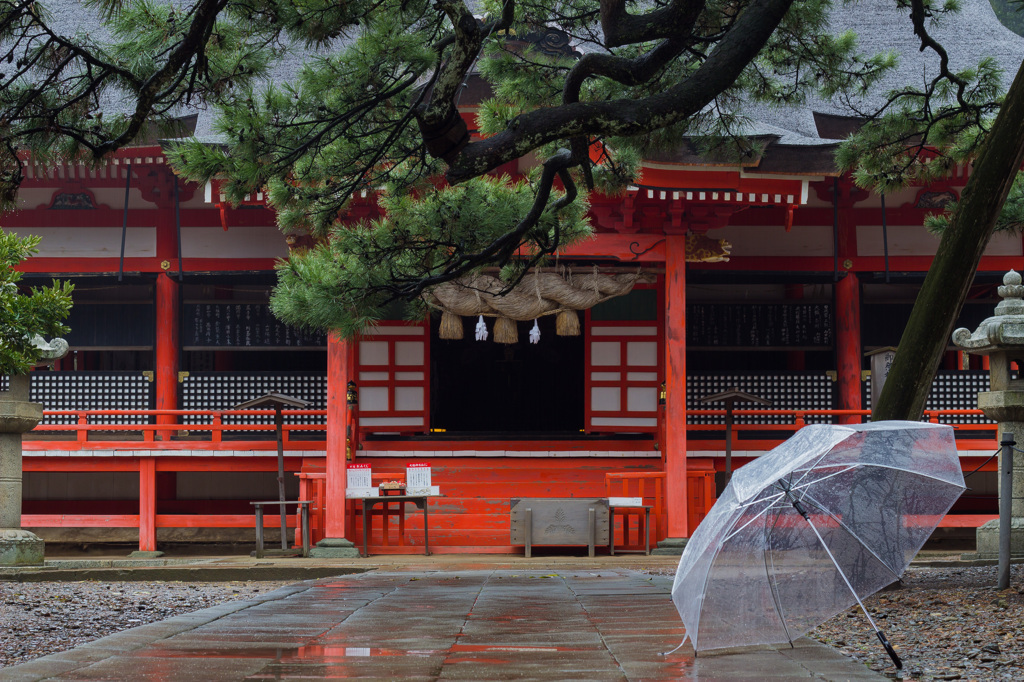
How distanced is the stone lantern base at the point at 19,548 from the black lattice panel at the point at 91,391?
3.87 m

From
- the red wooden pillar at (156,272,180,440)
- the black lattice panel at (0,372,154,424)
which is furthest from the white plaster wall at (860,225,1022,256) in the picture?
the black lattice panel at (0,372,154,424)

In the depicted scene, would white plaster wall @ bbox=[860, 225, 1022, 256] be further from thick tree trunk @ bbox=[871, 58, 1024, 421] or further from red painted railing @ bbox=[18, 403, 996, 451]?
thick tree trunk @ bbox=[871, 58, 1024, 421]

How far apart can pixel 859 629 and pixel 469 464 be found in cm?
863

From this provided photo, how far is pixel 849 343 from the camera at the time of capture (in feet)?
46.1

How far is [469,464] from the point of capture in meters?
13.9

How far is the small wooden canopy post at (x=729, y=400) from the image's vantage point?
12.8 meters

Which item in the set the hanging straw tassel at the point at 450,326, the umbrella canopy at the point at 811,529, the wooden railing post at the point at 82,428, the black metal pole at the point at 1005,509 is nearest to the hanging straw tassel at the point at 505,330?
the hanging straw tassel at the point at 450,326

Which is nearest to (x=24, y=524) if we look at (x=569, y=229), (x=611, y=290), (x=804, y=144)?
(x=611, y=290)

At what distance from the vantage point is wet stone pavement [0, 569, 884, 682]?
4.25m

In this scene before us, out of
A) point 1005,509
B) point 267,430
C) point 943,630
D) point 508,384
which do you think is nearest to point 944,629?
point 943,630

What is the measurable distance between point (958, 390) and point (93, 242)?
12.0 metres

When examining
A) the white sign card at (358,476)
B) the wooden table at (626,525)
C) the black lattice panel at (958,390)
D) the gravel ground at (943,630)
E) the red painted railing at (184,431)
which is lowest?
the wooden table at (626,525)

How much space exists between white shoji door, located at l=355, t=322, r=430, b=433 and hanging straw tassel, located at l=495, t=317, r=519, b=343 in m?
1.60

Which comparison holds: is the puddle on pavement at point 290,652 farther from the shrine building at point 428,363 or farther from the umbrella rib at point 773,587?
the shrine building at point 428,363
